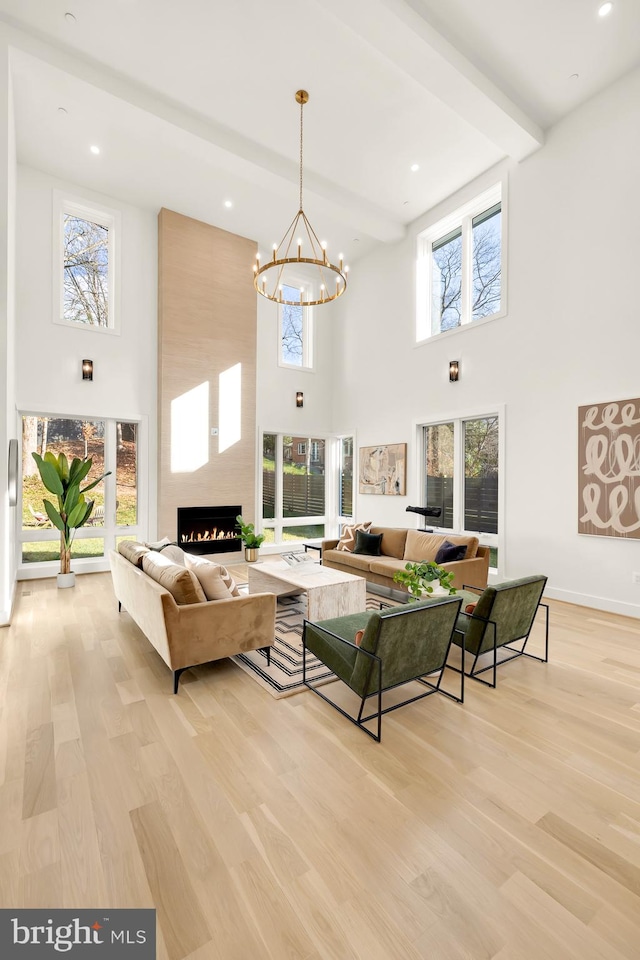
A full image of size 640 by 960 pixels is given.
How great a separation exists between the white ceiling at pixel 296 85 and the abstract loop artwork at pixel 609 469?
3.47 metres

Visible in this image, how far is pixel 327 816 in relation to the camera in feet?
6.24

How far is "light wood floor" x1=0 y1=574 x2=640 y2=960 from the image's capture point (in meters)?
1.44

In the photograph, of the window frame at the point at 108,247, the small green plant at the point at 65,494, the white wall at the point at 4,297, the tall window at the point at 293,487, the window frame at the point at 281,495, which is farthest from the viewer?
the tall window at the point at 293,487

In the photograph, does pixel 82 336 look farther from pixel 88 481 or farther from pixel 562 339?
pixel 562 339

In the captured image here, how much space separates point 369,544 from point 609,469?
303cm

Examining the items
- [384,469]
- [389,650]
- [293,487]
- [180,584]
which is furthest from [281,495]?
[389,650]

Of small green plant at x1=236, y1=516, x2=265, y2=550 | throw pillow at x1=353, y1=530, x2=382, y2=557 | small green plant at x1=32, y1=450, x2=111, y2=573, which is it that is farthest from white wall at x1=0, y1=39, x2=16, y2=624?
throw pillow at x1=353, y1=530, x2=382, y2=557

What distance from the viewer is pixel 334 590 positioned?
167 inches

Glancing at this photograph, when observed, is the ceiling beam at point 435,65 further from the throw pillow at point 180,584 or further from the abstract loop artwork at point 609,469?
the throw pillow at point 180,584

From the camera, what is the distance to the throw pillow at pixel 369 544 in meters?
6.26

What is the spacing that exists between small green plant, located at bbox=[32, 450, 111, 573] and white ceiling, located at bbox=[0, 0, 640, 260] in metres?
4.02

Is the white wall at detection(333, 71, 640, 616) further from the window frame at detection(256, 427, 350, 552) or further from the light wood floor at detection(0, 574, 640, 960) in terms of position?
the window frame at detection(256, 427, 350, 552)

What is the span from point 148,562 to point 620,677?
3.69 m

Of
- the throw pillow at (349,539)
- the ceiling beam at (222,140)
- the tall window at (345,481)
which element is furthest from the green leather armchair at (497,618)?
the ceiling beam at (222,140)
